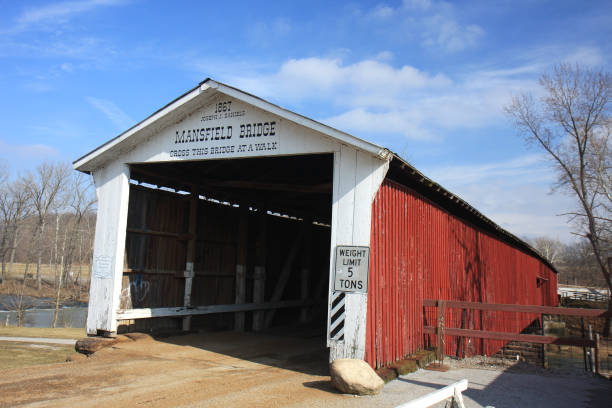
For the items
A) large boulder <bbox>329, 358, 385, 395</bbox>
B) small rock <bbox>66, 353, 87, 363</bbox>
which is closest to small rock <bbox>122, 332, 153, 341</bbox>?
small rock <bbox>66, 353, 87, 363</bbox>

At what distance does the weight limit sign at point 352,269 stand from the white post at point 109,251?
4.52 metres

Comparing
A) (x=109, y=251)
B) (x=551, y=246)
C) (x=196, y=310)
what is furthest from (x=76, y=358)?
(x=551, y=246)

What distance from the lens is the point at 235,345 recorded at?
986cm

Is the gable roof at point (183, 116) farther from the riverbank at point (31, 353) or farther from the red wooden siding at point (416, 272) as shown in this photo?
the riverbank at point (31, 353)

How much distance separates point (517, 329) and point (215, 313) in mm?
13033

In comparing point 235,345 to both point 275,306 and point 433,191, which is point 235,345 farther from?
point 433,191

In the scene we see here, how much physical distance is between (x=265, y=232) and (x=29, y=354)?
618 cm

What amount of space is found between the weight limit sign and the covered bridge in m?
0.02

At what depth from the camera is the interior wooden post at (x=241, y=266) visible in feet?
40.7

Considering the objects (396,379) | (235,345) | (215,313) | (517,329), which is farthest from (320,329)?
(517,329)

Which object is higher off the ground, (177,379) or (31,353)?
(177,379)

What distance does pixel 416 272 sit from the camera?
8836 millimetres

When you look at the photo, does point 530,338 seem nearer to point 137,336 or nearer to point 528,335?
point 528,335

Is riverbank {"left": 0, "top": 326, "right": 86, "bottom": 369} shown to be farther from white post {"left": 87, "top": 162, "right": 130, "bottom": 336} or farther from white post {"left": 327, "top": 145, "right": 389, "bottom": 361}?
white post {"left": 327, "top": 145, "right": 389, "bottom": 361}
